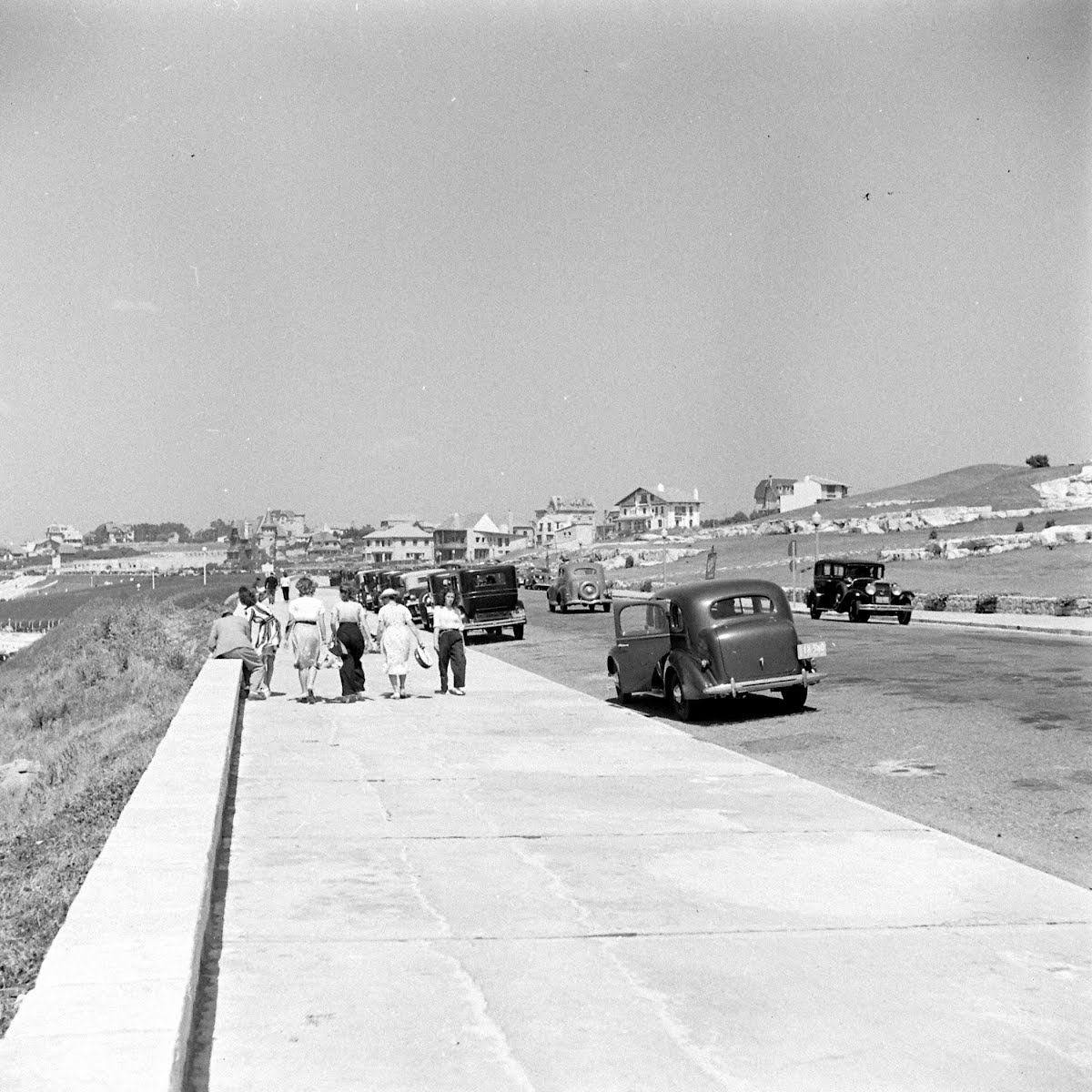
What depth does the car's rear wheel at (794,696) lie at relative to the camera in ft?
50.3

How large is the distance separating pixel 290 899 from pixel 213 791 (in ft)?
6.21

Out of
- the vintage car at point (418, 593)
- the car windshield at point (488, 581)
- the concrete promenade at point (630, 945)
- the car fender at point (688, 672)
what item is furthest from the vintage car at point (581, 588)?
the concrete promenade at point (630, 945)

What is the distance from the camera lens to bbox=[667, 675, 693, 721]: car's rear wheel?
15088mm

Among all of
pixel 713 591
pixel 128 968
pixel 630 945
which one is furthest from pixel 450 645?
pixel 128 968

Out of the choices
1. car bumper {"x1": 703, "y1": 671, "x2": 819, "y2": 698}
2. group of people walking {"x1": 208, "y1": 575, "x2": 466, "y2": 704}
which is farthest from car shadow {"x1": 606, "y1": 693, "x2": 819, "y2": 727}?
group of people walking {"x1": 208, "y1": 575, "x2": 466, "y2": 704}

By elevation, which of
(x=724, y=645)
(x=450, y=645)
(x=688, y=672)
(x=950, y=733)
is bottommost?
(x=950, y=733)

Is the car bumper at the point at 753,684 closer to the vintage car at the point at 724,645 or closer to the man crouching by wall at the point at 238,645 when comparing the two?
the vintage car at the point at 724,645

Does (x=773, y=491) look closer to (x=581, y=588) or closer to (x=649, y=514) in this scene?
(x=649, y=514)

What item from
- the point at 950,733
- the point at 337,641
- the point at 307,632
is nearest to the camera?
the point at 950,733

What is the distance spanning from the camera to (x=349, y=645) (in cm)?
1641

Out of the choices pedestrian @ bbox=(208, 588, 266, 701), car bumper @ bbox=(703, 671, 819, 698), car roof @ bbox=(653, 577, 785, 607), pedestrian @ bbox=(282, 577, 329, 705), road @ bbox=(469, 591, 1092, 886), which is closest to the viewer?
road @ bbox=(469, 591, 1092, 886)

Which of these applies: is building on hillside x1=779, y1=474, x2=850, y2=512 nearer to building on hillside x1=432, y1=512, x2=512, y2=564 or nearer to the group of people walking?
building on hillside x1=432, y1=512, x2=512, y2=564

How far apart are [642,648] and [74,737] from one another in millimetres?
12085

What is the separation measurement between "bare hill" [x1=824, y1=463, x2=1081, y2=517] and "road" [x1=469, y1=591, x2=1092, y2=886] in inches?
3108
